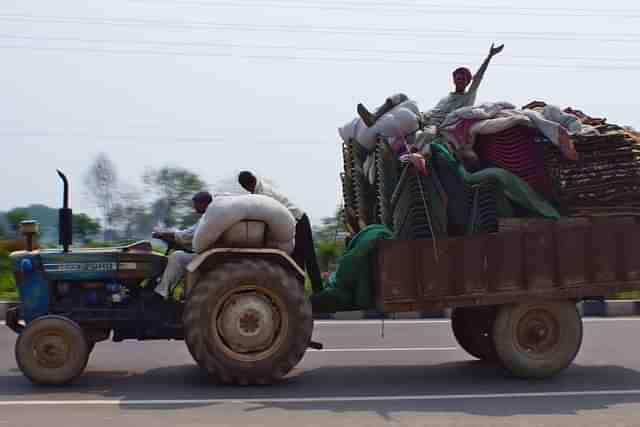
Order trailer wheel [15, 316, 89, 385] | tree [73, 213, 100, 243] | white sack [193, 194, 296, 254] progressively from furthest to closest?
tree [73, 213, 100, 243]
white sack [193, 194, 296, 254]
trailer wheel [15, 316, 89, 385]

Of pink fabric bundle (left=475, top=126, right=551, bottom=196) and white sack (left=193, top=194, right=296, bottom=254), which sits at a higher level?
pink fabric bundle (left=475, top=126, right=551, bottom=196)

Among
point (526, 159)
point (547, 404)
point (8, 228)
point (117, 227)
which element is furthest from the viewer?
point (8, 228)

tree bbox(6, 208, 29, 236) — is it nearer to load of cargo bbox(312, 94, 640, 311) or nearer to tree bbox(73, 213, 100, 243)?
tree bbox(73, 213, 100, 243)

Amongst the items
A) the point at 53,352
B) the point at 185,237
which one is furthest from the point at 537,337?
the point at 53,352

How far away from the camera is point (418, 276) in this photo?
8.02 metres

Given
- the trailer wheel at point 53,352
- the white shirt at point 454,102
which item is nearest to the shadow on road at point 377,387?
the trailer wheel at point 53,352

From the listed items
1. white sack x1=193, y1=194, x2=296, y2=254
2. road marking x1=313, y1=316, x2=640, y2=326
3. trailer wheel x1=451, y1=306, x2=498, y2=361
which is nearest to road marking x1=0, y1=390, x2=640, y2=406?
trailer wheel x1=451, y1=306, x2=498, y2=361

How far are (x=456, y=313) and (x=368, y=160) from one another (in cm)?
191

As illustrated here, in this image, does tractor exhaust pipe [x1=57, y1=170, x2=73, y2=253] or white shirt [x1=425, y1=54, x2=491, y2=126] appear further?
white shirt [x1=425, y1=54, x2=491, y2=126]

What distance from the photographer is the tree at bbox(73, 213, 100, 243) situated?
1589 cm

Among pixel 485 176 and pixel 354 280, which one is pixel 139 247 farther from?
pixel 485 176

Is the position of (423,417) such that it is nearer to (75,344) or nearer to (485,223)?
(485,223)

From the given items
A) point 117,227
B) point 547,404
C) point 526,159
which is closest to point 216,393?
point 547,404

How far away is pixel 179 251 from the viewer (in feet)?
27.1
